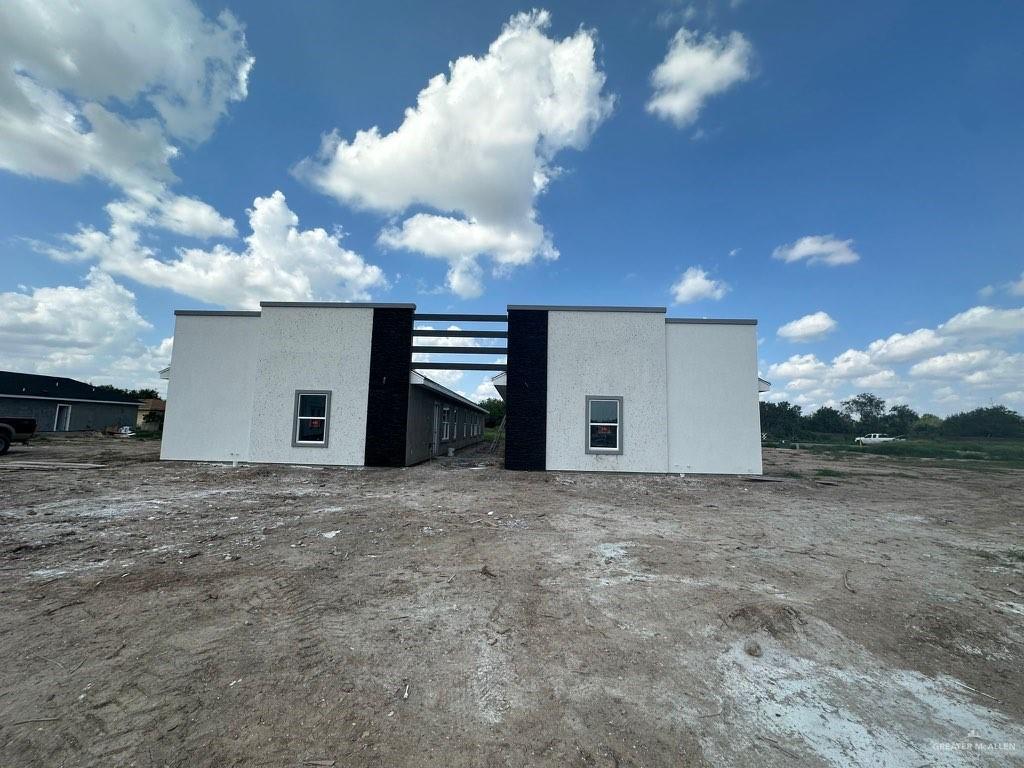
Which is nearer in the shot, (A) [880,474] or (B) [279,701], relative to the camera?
(B) [279,701]

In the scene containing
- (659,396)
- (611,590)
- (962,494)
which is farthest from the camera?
(659,396)

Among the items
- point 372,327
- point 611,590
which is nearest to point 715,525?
point 611,590

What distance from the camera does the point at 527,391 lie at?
14609mm

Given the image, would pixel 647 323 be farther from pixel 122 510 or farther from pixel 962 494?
pixel 122 510

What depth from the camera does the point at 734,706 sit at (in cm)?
279

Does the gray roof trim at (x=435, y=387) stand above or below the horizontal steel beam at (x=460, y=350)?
below

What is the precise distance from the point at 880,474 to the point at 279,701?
20.0 meters

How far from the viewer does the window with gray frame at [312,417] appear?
14461 millimetres

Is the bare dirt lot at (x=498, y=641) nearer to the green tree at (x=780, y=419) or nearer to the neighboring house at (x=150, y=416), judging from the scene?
the neighboring house at (x=150, y=416)

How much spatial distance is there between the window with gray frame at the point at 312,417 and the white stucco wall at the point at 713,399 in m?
11.5

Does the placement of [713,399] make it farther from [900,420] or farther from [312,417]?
[900,420]

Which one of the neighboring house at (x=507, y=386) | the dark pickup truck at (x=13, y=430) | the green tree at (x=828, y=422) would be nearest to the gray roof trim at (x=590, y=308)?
the neighboring house at (x=507, y=386)

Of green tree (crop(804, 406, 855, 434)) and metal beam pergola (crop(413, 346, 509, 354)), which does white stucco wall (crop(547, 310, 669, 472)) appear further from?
green tree (crop(804, 406, 855, 434))

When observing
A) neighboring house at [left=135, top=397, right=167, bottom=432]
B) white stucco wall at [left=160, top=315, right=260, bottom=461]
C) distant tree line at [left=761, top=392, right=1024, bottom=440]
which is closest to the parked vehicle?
distant tree line at [left=761, top=392, right=1024, bottom=440]
